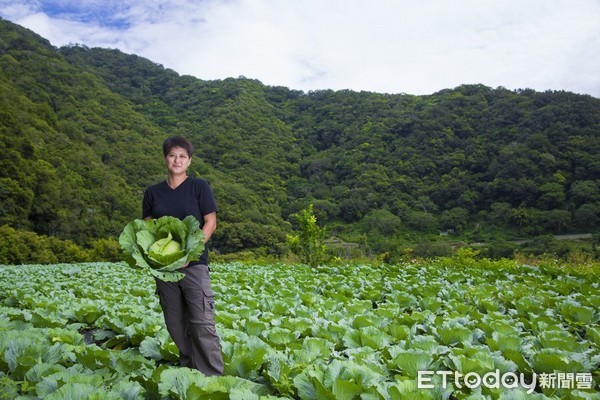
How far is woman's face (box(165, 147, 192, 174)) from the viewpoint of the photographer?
9.05 feet

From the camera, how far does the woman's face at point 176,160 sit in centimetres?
276

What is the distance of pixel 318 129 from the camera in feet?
201

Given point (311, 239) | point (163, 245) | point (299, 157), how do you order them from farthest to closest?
point (299, 157), point (311, 239), point (163, 245)

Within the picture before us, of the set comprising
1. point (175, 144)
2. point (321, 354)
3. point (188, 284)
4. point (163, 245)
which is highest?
point (175, 144)

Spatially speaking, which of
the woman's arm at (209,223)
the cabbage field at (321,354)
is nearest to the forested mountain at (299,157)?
the cabbage field at (321,354)

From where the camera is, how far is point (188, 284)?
106 inches

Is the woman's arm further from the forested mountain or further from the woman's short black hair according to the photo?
the forested mountain

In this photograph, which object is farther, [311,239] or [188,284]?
[311,239]

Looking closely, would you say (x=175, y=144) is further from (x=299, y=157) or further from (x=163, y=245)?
(x=299, y=157)

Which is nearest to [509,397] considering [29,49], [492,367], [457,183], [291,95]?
[492,367]

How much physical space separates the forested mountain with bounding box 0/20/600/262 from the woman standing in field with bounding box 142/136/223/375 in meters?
27.5

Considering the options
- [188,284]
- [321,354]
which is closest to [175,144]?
[188,284]

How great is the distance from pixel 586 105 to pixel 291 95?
44606 millimetres

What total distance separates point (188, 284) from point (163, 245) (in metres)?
→ 0.39
